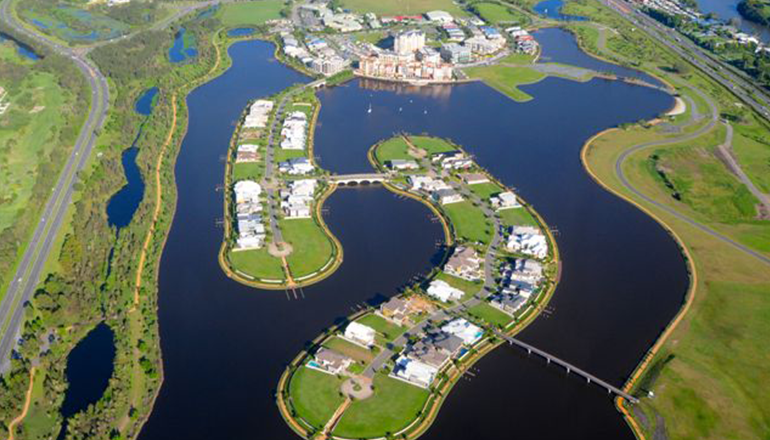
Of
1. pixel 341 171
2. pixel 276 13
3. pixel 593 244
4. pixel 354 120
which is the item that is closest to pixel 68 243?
pixel 341 171

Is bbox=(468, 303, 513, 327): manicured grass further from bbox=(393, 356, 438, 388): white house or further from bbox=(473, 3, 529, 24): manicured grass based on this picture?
bbox=(473, 3, 529, 24): manicured grass

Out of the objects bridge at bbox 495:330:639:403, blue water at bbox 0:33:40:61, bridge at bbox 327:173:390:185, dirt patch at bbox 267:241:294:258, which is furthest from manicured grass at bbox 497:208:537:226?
blue water at bbox 0:33:40:61

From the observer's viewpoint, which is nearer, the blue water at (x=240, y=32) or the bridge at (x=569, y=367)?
the bridge at (x=569, y=367)

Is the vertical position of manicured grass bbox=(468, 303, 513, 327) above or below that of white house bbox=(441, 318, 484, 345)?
below

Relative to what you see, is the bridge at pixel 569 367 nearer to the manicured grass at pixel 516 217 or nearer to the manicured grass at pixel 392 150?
the manicured grass at pixel 516 217

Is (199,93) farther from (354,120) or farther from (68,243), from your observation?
(68,243)

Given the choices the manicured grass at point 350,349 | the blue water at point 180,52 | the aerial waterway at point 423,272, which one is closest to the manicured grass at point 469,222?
the aerial waterway at point 423,272
